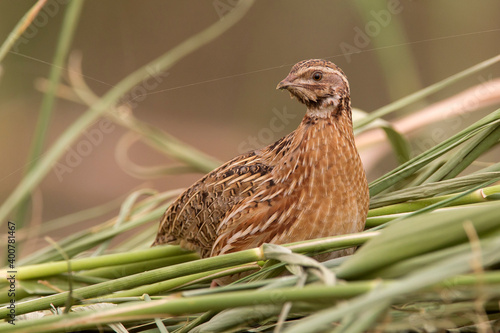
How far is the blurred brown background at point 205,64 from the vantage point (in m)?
3.89

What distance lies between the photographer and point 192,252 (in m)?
2.20

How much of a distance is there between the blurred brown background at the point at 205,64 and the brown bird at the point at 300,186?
1.76 m

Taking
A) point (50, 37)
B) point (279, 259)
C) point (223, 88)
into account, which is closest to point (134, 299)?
point (279, 259)

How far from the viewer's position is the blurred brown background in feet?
12.8

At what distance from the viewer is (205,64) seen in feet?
15.7

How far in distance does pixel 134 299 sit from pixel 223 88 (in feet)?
11.2

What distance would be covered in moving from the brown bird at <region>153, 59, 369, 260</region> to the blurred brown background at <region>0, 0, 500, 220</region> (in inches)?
69.2

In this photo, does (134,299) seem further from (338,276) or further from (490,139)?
(490,139)
